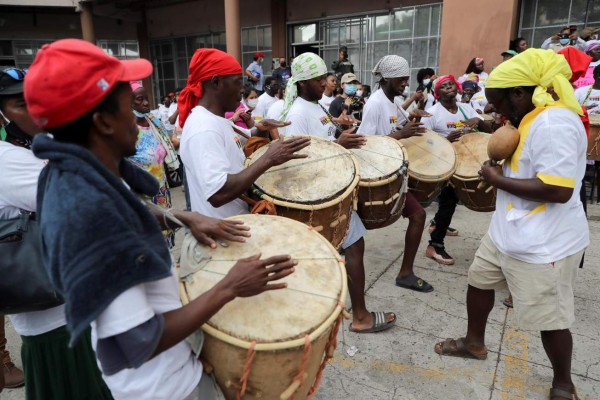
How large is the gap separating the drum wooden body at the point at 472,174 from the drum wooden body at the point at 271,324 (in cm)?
259

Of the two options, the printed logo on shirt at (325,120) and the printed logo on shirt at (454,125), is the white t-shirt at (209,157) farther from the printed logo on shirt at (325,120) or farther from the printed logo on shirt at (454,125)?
the printed logo on shirt at (454,125)

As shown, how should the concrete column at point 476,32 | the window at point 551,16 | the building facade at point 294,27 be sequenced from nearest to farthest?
the concrete column at point 476,32 → the window at point 551,16 → the building facade at point 294,27

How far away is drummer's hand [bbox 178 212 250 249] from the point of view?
162cm

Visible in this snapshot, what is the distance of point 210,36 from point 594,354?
15739mm

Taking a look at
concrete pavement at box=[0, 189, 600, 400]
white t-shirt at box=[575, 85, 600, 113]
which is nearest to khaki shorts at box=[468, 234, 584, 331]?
concrete pavement at box=[0, 189, 600, 400]

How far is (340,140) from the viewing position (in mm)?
3018

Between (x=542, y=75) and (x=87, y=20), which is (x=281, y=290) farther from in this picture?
(x=87, y=20)

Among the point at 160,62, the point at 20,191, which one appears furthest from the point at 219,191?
the point at 160,62

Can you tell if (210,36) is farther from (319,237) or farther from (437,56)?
(319,237)

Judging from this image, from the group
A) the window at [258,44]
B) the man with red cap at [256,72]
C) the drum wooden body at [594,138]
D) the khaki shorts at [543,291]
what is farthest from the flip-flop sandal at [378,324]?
the window at [258,44]

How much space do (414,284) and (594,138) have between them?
3.88m

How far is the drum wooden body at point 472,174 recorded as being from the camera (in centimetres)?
381

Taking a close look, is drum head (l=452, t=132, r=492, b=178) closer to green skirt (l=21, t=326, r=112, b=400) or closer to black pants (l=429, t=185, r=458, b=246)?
black pants (l=429, t=185, r=458, b=246)

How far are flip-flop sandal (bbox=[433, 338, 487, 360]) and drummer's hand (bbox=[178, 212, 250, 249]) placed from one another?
6.16 ft
